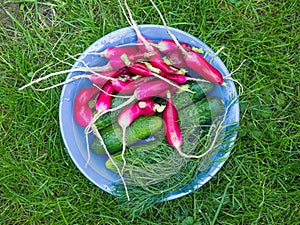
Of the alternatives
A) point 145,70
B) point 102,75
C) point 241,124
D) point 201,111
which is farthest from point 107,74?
point 241,124

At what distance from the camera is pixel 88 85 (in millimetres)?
1568

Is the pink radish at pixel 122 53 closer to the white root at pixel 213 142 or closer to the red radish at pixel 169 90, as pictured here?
the red radish at pixel 169 90

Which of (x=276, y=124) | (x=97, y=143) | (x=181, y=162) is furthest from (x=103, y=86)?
(x=276, y=124)

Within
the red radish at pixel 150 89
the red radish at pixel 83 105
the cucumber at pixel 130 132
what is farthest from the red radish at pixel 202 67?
the red radish at pixel 83 105

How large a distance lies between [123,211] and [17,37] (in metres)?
0.79

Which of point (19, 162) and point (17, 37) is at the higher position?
point (17, 37)

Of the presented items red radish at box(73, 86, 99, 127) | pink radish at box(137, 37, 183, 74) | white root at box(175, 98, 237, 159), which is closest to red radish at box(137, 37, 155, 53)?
pink radish at box(137, 37, 183, 74)

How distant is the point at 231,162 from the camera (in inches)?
67.9

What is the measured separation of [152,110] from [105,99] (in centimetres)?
16

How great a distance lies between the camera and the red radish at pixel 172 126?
147cm

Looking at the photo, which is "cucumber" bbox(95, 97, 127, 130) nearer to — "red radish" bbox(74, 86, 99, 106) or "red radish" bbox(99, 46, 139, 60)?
"red radish" bbox(74, 86, 99, 106)

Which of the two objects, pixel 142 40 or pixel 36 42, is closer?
pixel 142 40

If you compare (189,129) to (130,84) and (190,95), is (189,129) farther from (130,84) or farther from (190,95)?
(130,84)

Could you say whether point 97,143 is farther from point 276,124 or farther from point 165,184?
point 276,124
